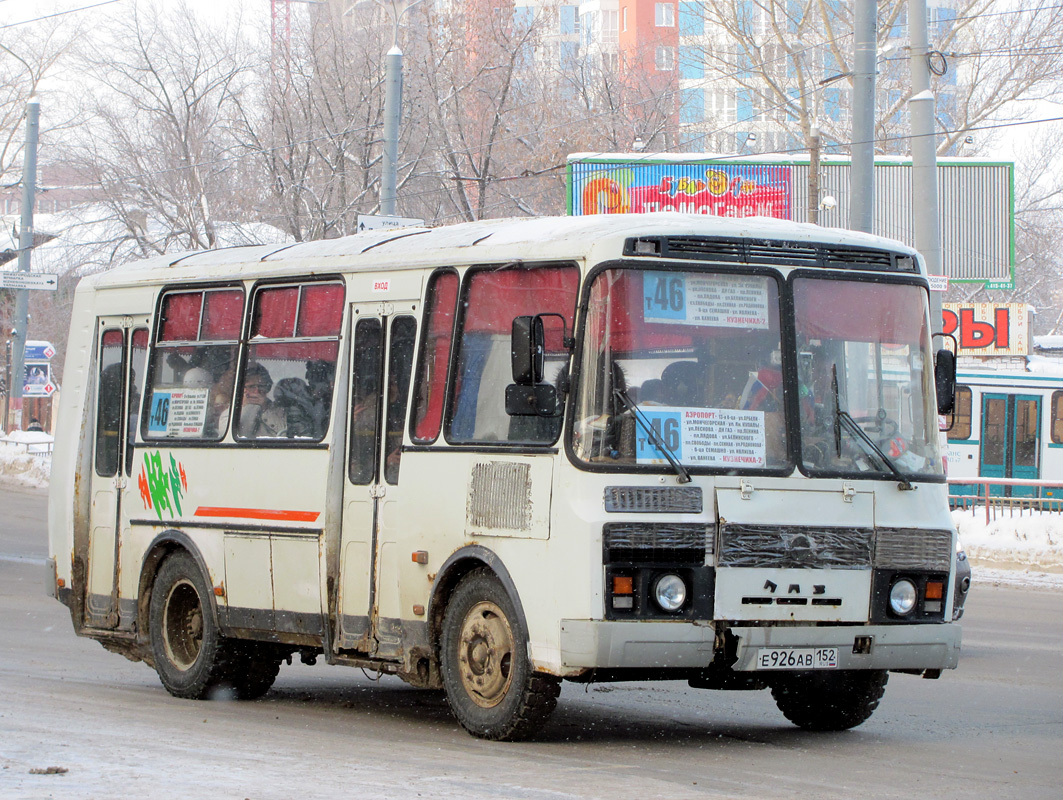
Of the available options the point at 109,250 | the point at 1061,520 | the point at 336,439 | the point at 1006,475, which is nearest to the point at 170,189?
the point at 109,250

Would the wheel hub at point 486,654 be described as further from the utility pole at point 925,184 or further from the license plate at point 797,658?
the utility pole at point 925,184

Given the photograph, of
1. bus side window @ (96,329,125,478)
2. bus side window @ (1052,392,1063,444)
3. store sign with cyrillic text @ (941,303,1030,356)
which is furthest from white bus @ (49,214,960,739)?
store sign with cyrillic text @ (941,303,1030,356)

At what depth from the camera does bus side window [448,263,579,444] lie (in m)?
8.27

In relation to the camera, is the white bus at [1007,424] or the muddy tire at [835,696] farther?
the white bus at [1007,424]

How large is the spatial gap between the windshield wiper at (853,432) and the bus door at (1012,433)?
75.5 feet

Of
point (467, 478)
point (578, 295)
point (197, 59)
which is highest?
point (197, 59)

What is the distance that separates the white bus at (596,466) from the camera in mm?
7852

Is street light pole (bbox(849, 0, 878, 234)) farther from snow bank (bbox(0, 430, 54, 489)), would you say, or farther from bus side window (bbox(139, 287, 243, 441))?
snow bank (bbox(0, 430, 54, 489))

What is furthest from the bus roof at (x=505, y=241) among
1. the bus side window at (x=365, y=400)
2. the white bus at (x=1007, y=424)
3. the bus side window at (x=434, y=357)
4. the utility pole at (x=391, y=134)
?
the white bus at (x=1007, y=424)

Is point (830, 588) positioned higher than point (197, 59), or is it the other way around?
point (197, 59)

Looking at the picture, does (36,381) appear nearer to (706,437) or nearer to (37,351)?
(37,351)

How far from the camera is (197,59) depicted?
4125cm

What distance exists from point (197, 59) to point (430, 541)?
3470cm

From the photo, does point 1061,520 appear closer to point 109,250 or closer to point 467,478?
point 467,478
